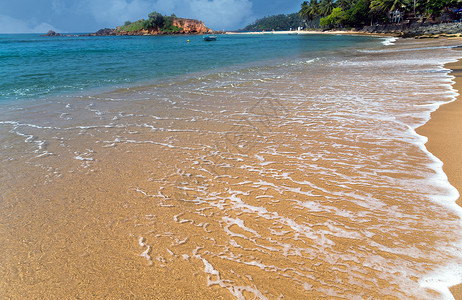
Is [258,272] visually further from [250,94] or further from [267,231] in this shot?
[250,94]

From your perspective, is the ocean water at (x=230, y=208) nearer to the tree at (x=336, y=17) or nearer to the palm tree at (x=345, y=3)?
the tree at (x=336, y=17)

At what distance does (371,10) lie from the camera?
8569 centimetres

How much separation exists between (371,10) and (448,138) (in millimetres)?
101183

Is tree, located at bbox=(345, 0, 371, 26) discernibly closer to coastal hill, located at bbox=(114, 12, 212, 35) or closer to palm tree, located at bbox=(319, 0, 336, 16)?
palm tree, located at bbox=(319, 0, 336, 16)

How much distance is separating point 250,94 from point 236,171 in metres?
6.73

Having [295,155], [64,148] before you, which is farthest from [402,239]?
[64,148]

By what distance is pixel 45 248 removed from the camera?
3010 millimetres

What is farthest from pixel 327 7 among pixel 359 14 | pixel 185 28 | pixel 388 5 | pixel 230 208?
pixel 230 208

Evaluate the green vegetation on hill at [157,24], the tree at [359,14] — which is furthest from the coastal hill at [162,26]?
the tree at [359,14]

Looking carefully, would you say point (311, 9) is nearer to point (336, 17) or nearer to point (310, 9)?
point (310, 9)

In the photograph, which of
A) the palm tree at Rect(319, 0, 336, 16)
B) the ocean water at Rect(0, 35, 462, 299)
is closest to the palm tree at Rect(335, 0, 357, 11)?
the palm tree at Rect(319, 0, 336, 16)

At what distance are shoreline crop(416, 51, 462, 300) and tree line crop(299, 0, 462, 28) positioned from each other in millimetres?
73498

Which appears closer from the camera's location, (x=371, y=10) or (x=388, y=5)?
(x=388, y=5)

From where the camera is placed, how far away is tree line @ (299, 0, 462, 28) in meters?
63.2
